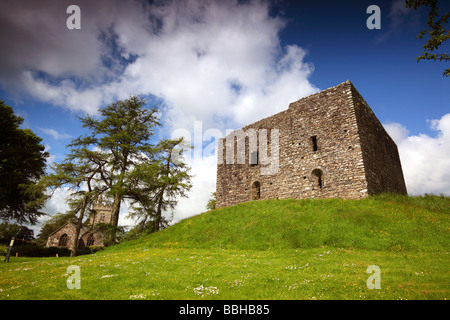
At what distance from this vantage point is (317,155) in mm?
18938

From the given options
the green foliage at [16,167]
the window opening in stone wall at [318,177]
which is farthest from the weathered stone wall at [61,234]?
the window opening in stone wall at [318,177]

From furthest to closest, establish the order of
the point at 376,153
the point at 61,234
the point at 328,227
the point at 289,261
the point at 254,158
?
the point at 61,234, the point at 254,158, the point at 376,153, the point at 328,227, the point at 289,261

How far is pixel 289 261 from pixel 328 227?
188 inches

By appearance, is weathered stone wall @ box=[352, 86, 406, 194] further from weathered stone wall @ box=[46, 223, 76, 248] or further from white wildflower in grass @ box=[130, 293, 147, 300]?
weathered stone wall @ box=[46, 223, 76, 248]

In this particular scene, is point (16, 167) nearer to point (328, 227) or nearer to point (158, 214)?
point (158, 214)

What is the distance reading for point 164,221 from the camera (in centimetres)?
2500

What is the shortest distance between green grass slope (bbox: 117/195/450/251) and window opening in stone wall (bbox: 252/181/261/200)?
3550 millimetres

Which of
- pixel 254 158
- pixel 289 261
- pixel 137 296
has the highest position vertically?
pixel 254 158

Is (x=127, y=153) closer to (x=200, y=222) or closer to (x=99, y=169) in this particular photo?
(x=99, y=169)

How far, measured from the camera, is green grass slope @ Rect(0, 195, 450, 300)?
20.6 ft

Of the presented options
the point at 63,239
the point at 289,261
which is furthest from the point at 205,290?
the point at 63,239

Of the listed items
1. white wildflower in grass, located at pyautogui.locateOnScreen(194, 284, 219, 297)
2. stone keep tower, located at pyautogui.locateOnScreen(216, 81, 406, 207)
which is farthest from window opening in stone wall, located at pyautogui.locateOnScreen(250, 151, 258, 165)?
white wildflower in grass, located at pyautogui.locateOnScreen(194, 284, 219, 297)
